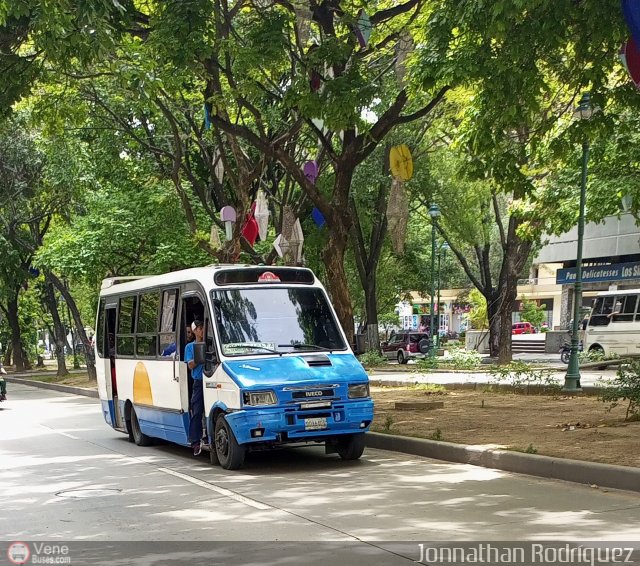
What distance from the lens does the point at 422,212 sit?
142 ft

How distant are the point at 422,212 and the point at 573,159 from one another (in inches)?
766

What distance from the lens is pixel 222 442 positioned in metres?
11.4

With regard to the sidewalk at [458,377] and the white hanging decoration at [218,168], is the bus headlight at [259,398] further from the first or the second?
the white hanging decoration at [218,168]

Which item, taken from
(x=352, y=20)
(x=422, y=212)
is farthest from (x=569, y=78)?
(x=422, y=212)

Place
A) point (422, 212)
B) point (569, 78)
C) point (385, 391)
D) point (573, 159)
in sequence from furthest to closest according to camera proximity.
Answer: point (422, 212) → point (573, 159) → point (385, 391) → point (569, 78)

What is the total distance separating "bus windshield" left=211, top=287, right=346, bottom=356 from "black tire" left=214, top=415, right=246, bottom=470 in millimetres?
964

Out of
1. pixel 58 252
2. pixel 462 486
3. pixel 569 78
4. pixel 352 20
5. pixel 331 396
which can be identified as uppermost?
pixel 352 20

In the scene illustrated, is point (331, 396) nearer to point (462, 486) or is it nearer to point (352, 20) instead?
point (462, 486)

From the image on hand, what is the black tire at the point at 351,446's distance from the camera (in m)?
11.5

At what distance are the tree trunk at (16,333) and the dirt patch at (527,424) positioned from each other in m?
31.6

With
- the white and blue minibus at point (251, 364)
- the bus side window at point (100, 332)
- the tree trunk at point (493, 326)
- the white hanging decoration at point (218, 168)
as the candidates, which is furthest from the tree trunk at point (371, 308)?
the white and blue minibus at point (251, 364)

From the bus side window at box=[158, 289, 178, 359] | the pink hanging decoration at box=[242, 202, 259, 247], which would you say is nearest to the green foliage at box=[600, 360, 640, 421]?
the bus side window at box=[158, 289, 178, 359]

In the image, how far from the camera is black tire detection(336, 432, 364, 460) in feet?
37.7

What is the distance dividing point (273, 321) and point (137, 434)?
14.9 feet
